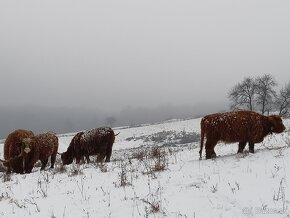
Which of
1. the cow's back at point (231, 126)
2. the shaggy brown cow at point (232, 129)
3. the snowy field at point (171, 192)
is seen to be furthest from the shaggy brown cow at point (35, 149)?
the cow's back at point (231, 126)

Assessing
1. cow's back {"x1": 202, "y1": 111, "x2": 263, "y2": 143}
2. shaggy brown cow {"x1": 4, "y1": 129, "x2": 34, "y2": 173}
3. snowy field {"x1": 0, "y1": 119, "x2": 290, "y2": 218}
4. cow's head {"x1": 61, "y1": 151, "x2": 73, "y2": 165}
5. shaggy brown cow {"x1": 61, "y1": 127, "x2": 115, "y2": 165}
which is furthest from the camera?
cow's head {"x1": 61, "y1": 151, "x2": 73, "y2": 165}

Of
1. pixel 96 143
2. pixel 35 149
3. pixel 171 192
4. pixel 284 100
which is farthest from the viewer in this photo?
pixel 284 100

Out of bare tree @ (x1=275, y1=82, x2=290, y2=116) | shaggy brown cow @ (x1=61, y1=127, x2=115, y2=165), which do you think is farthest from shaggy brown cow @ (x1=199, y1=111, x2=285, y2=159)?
bare tree @ (x1=275, y1=82, x2=290, y2=116)

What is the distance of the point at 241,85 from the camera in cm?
7181

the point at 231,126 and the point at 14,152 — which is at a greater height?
the point at 231,126

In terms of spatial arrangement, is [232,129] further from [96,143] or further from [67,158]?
[67,158]

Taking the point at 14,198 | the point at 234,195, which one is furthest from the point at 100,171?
the point at 234,195

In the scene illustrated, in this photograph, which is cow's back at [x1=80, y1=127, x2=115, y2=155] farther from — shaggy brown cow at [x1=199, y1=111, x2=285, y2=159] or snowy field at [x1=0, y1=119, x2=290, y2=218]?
snowy field at [x1=0, y1=119, x2=290, y2=218]

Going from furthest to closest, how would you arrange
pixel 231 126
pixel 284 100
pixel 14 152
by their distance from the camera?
1. pixel 284 100
2. pixel 14 152
3. pixel 231 126

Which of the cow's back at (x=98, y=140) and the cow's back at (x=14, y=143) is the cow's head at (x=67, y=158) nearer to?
the cow's back at (x=98, y=140)

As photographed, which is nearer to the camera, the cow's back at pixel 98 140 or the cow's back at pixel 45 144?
the cow's back at pixel 45 144

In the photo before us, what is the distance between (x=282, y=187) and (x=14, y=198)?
463 cm

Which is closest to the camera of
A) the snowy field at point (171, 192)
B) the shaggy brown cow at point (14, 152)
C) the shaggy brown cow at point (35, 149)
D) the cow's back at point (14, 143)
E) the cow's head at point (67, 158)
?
the snowy field at point (171, 192)

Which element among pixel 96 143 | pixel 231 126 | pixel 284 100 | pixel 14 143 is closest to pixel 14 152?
pixel 14 143
